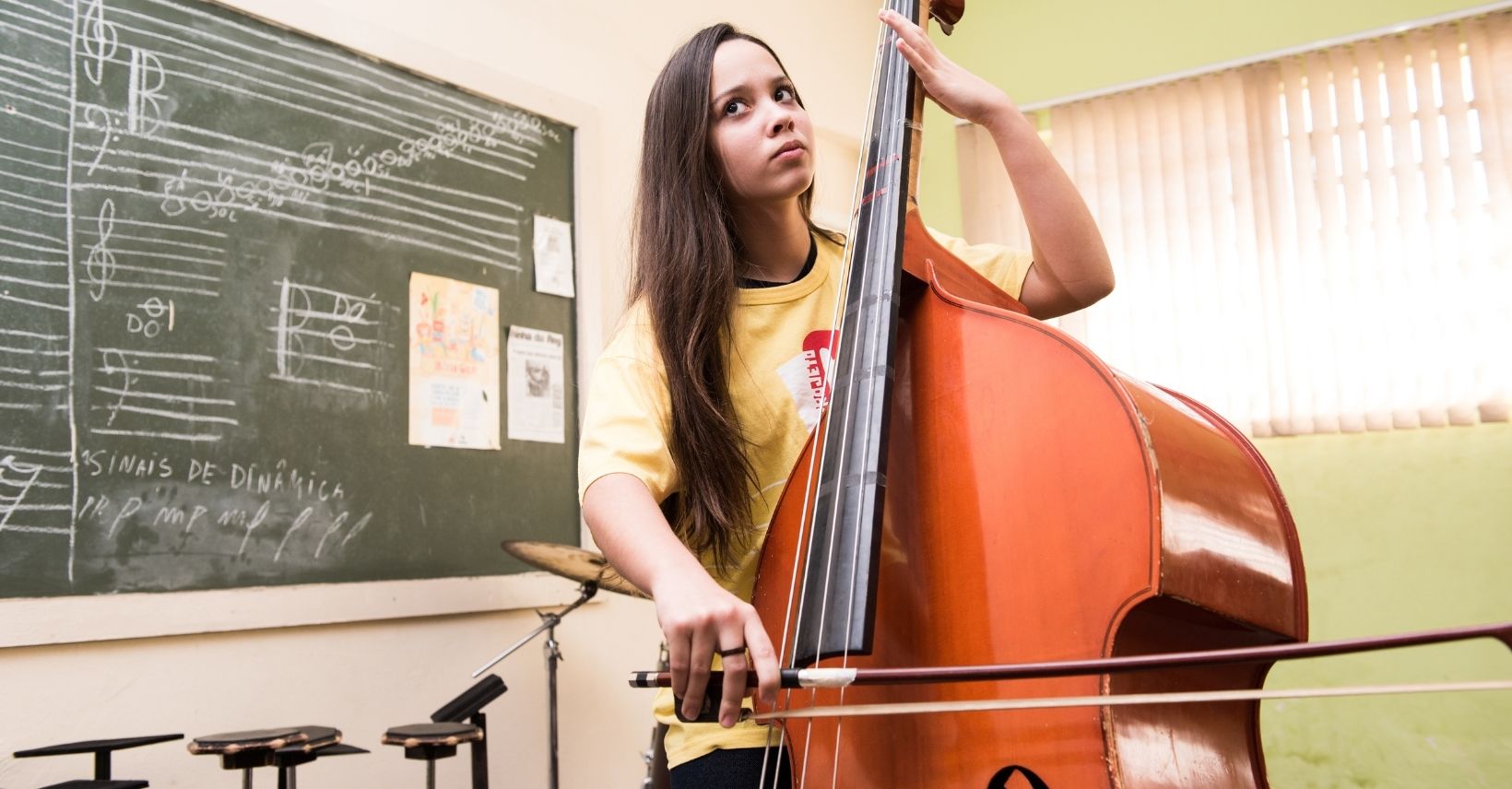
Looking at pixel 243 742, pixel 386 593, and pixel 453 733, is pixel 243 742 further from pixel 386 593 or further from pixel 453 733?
pixel 386 593

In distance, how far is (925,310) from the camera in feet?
2.99

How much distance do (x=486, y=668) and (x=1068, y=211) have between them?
173 cm

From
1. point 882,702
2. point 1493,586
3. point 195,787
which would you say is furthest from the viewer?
point 1493,586

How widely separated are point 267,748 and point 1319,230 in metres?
3.29

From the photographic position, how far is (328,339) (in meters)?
2.30

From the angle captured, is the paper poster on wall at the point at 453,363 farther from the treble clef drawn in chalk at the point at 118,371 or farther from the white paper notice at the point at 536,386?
the treble clef drawn in chalk at the point at 118,371

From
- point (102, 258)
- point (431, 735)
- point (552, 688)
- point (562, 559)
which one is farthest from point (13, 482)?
point (552, 688)

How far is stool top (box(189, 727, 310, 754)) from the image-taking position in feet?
5.42

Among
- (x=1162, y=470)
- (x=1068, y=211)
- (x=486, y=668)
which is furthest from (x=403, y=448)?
(x=1162, y=470)

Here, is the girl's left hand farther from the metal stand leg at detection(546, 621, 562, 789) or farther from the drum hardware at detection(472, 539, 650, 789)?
the metal stand leg at detection(546, 621, 562, 789)

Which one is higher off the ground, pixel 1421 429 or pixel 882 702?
pixel 1421 429

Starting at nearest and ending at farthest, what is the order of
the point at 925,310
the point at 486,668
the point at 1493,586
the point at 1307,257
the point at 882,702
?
the point at 882,702
the point at 925,310
the point at 486,668
the point at 1493,586
the point at 1307,257

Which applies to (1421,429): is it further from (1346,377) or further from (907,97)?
(907,97)

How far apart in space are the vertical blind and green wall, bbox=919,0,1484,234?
0.10 meters
